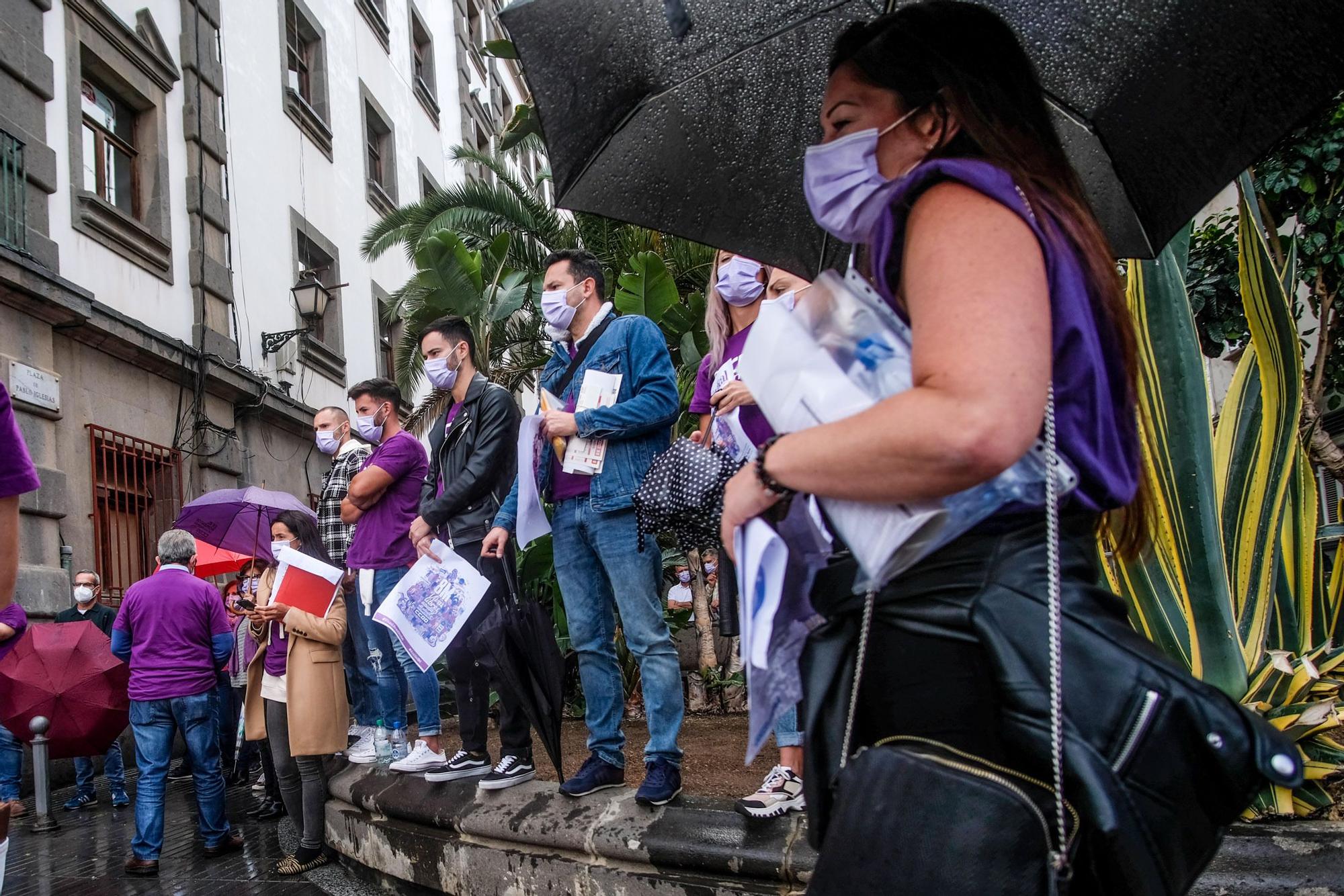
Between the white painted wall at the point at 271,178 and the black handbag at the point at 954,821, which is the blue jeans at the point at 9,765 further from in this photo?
the black handbag at the point at 954,821

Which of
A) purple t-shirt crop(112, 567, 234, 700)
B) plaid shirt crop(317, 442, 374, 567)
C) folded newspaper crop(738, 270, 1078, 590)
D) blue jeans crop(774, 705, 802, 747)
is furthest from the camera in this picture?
plaid shirt crop(317, 442, 374, 567)

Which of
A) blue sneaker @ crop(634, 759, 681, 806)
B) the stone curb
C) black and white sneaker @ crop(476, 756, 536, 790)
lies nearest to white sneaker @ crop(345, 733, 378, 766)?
the stone curb

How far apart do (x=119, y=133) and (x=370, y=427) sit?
26.3 ft

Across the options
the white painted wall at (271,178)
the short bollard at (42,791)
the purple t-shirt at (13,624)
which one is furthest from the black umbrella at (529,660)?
the white painted wall at (271,178)

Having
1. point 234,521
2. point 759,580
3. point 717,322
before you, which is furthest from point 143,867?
point 759,580

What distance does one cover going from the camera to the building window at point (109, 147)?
1142 cm

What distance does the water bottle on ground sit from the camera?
566 cm

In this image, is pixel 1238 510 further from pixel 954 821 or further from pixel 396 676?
pixel 396 676

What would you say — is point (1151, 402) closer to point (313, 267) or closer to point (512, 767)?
point (512, 767)

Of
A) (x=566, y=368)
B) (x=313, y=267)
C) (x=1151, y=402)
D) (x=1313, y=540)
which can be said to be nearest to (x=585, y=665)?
(x=566, y=368)

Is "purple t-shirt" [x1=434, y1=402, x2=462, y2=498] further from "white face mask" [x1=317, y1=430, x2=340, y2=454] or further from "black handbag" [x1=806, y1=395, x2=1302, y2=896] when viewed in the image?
"black handbag" [x1=806, y1=395, x2=1302, y2=896]

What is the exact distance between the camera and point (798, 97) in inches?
90.8

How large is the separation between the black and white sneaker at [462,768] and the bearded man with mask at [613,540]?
0.87 meters

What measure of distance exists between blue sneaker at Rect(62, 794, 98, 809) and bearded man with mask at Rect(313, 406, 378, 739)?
2.87 m
